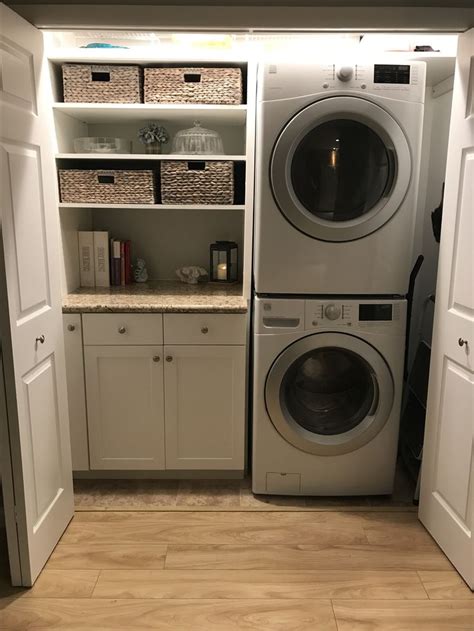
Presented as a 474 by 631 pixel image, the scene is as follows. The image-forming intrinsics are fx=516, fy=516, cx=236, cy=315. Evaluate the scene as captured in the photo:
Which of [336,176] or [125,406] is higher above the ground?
[336,176]

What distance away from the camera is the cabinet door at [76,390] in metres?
2.31

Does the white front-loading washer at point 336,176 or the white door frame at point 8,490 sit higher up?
the white front-loading washer at point 336,176

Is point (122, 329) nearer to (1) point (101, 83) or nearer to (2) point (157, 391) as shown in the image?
(2) point (157, 391)

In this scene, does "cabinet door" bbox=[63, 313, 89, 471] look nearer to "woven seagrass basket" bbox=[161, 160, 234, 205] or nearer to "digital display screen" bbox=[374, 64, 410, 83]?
"woven seagrass basket" bbox=[161, 160, 234, 205]

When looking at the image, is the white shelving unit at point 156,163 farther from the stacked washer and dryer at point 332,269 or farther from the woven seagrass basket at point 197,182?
the stacked washer and dryer at point 332,269

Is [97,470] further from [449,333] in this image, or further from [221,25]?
[221,25]

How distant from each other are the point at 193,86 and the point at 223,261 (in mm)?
858

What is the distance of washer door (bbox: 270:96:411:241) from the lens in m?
2.04

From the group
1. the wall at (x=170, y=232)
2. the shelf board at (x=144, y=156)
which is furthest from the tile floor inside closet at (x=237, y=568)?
the shelf board at (x=144, y=156)

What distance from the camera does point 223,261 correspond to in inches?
107

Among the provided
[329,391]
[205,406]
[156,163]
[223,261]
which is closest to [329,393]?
[329,391]

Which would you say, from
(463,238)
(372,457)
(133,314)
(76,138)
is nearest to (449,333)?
(463,238)

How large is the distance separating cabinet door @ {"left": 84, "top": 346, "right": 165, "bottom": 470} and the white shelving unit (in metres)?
0.46

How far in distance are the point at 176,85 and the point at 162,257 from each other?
92 cm
